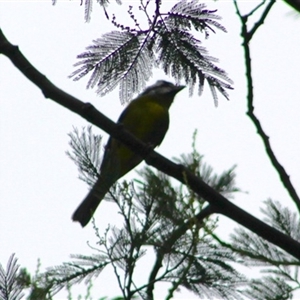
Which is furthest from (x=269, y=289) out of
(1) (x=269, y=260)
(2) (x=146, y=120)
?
(2) (x=146, y=120)

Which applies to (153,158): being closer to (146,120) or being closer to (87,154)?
(87,154)

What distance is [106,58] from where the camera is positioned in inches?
141

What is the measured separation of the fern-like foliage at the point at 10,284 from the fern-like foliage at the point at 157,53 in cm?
88

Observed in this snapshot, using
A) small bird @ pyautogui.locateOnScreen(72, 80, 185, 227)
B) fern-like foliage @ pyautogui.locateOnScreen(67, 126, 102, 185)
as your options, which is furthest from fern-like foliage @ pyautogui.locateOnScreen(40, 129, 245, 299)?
small bird @ pyautogui.locateOnScreen(72, 80, 185, 227)

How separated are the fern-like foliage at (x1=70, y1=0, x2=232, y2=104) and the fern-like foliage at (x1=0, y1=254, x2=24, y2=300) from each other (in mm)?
880

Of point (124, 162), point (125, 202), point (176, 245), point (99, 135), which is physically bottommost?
point (176, 245)

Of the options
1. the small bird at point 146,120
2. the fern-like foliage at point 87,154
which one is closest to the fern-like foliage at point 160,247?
the fern-like foliage at point 87,154

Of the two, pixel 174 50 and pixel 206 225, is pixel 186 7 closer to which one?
pixel 174 50

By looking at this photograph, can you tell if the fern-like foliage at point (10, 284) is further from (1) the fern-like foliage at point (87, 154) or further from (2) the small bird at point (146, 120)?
(2) the small bird at point (146, 120)

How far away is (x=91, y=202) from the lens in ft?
14.9

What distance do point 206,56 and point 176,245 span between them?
869mm

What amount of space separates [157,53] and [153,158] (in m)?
0.52

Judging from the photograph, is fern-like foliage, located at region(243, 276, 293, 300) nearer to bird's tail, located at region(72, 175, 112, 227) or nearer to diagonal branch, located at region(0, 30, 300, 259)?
diagonal branch, located at region(0, 30, 300, 259)

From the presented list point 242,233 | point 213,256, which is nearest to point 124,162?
point 242,233
